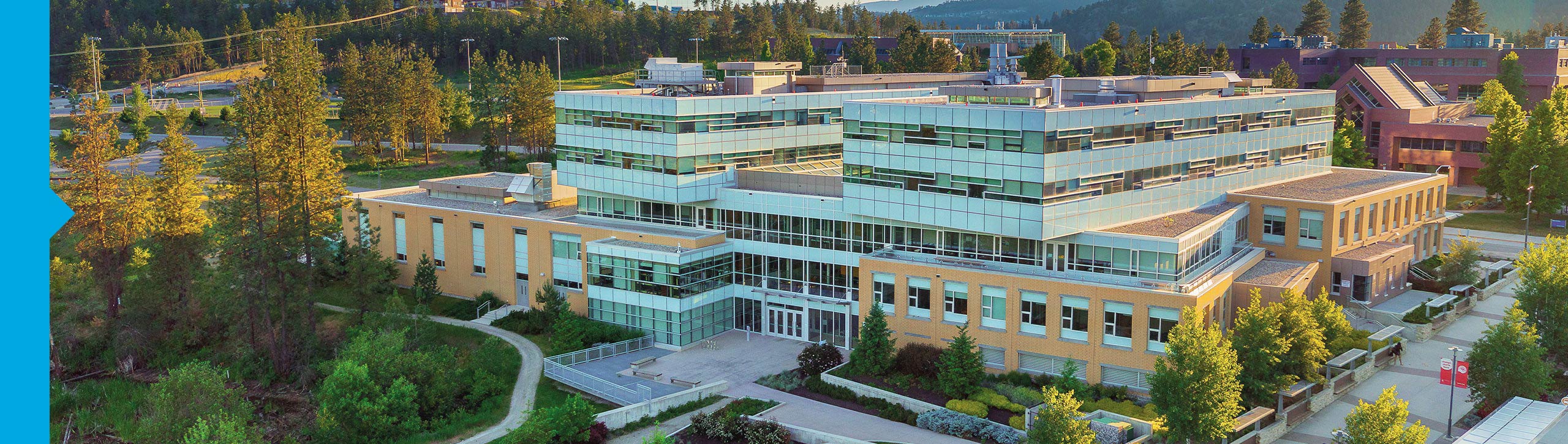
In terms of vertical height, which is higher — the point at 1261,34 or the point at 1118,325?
the point at 1261,34

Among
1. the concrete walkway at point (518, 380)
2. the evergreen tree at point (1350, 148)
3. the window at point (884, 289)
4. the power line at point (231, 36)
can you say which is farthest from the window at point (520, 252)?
the power line at point (231, 36)

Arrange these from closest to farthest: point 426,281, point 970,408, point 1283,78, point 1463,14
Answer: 1. point 970,408
2. point 426,281
3. point 1283,78
4. point 1463,14

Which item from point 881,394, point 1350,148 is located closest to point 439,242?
point 881,394

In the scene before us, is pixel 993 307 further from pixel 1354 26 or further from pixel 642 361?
pixel 1354 26

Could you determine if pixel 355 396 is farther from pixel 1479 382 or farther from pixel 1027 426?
pixel 1479 382

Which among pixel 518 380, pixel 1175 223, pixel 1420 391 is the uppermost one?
pixel 1175 223

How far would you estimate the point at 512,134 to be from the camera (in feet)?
313

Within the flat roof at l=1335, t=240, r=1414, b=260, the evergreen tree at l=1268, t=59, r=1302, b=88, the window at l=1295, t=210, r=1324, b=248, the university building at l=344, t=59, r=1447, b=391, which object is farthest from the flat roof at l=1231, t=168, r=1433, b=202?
the evergreen tree at l=1268, t=59, r=1302, b=88

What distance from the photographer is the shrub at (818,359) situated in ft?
135

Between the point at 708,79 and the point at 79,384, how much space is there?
29.4 metres

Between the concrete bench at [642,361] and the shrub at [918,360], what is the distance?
964 cm

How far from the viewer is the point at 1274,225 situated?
48.2m

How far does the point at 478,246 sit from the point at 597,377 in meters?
13.4

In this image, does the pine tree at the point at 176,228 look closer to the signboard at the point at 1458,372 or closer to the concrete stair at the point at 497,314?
the concrete stair at the point at 497,314
